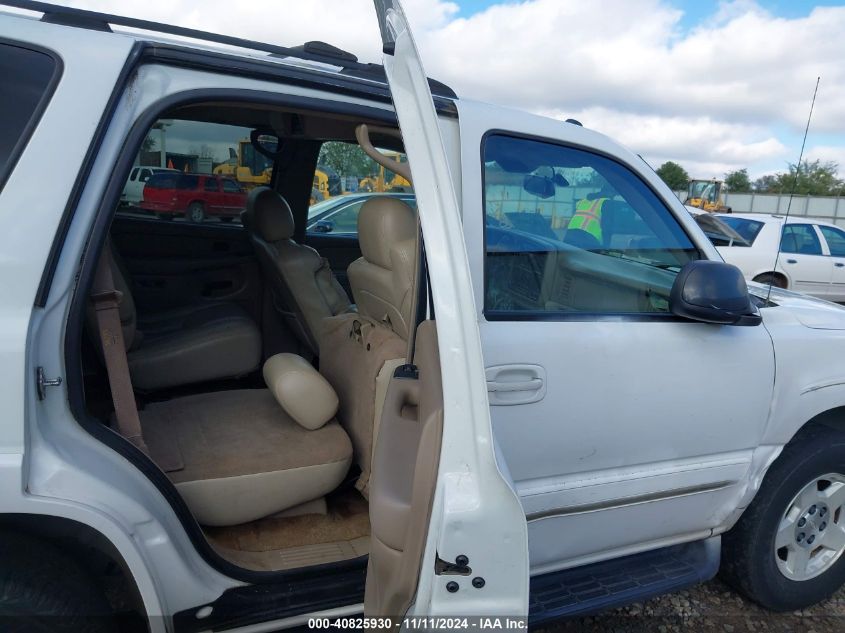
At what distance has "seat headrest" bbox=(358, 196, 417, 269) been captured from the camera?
7.12 feet

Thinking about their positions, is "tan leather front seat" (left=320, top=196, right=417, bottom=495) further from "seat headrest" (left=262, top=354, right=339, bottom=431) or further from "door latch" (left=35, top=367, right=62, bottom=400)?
"door latch" (left=35, top=367, right=62, bottom=400)

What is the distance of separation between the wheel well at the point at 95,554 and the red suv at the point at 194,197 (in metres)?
2.30

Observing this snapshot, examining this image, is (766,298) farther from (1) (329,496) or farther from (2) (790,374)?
(1) (329,496)

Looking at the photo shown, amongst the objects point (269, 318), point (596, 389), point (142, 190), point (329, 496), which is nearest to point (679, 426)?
point (596, 389)

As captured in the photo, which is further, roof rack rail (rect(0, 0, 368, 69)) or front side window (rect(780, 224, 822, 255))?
front side window (rect(780, 224, 822, 255))

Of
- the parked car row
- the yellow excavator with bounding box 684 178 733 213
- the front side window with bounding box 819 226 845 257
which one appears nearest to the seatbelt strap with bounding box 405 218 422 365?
the yellow excavator with bounding box 684 178 733 213

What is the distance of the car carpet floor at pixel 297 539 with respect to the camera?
2030mm

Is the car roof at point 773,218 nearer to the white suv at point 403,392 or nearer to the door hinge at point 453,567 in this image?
the white suv at point 403,392

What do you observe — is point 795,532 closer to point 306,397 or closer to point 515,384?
point 515,384

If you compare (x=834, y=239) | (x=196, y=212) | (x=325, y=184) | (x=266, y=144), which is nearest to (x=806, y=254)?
(x=834, y=239)

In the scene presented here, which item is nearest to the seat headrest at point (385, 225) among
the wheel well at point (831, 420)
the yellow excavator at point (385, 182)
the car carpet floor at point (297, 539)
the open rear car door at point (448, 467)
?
the yellow excavator at point (385, 182)

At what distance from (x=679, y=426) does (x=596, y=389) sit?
390mm

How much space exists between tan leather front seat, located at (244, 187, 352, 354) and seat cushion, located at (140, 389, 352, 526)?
0.61 metres

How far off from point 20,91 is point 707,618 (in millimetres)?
3036
